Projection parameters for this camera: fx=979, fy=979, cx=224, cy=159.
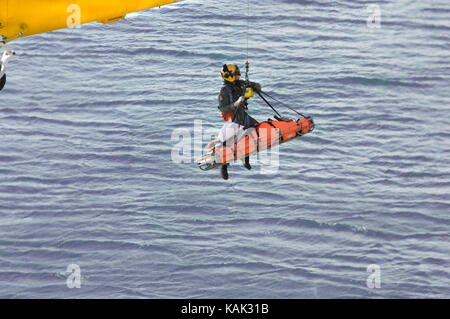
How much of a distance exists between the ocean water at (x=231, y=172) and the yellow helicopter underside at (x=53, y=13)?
42.5 metres

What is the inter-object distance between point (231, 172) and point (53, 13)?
48.6m

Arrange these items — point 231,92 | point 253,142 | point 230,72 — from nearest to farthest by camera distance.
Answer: point 230,72 < point 231,92 < point 253,142

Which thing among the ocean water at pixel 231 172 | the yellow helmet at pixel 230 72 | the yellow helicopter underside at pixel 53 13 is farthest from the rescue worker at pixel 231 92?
the ocean water at pixel 231 172

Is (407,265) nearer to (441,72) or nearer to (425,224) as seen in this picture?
(425,224)

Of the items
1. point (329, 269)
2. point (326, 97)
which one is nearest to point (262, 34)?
point (326, 97)

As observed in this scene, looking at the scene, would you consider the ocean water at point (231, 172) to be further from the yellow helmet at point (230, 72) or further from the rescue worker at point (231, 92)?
the yellow helmet at point (230, 72)

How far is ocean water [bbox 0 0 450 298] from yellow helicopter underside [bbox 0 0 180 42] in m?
42.5

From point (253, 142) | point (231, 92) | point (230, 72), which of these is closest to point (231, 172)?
point (253, 142)

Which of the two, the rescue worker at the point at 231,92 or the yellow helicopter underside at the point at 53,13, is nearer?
the rescue worker at the point at 231,92

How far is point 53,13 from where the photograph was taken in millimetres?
37094

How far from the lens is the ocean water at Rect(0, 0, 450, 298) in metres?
79.9

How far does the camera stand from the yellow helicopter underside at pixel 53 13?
35.7 meters

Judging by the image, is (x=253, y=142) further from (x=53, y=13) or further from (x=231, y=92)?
(x=53, y=13)
